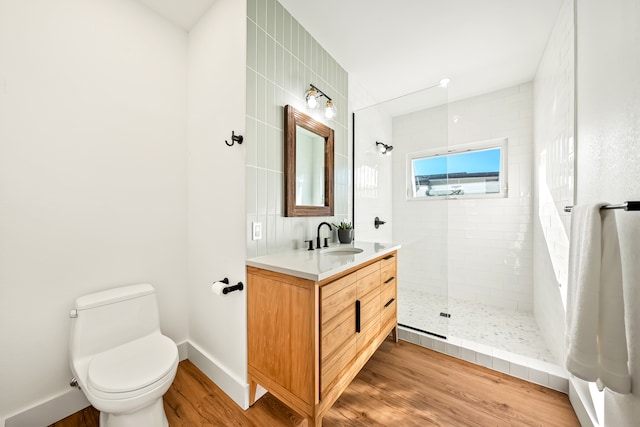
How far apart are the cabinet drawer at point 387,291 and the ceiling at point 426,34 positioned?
1.86 m

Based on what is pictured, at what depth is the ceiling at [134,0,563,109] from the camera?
5.41ft

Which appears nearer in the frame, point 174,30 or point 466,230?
point 174,30

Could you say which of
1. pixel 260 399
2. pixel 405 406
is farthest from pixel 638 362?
pixel 260 399

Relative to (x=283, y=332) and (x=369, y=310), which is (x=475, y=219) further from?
(x=283, y=332)

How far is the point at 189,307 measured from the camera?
188cm

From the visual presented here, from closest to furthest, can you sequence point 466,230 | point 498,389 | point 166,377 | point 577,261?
point 577,261, point 166,377, point 498,389, point 466,230

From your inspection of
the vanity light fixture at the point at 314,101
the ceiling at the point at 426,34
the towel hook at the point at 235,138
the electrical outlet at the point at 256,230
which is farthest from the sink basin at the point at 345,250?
the ceiling at the point at 426,34

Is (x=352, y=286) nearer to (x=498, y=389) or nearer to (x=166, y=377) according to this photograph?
(x=166, y=377)

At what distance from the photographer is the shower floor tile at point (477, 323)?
1.97 metres

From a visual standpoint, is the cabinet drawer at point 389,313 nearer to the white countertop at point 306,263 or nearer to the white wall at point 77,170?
the white countertop at point 306,263

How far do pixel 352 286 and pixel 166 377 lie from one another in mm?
1040

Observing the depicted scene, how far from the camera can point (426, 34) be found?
189 centimetres

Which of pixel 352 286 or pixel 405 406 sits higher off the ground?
pixel 352 286

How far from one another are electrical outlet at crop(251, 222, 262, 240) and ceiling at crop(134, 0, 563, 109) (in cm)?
152
